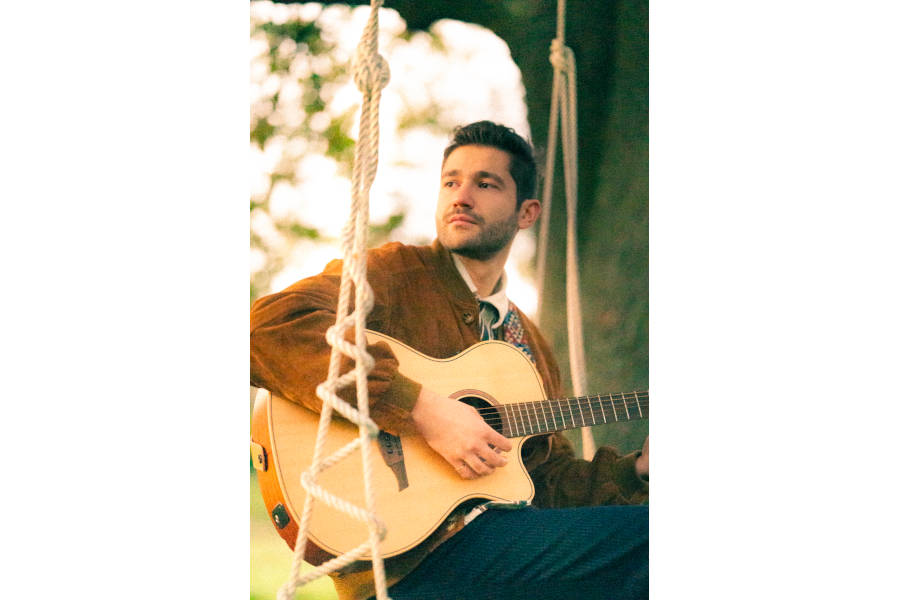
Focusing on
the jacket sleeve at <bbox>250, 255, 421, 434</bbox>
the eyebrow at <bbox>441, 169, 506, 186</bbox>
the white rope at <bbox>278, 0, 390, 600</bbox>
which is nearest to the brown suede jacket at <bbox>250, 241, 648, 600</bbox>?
the jacket sleeve at <bbox>250, 255, 421, 434</bbox>

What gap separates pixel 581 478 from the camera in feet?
4.41

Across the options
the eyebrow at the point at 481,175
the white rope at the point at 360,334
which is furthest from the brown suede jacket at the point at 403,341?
the white rope at the point at 360,334

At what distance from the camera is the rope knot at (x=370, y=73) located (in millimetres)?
729

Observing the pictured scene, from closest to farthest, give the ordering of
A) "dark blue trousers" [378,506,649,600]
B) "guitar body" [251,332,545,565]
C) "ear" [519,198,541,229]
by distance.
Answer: "guitar body" [251,332,545,565] < "dark blue trousers" [378,506,649,600] < "ear" [519,198,541,229]

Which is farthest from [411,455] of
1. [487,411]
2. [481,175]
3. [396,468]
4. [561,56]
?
[561,56]

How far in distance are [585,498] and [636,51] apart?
2.82 ft

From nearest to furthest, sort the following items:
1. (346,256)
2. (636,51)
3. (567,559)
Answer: (346,256) < (567,559) < (636,51)

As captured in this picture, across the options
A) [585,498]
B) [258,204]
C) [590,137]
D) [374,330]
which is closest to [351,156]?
[258,204]

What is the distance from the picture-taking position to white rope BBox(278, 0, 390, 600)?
27.0 inches

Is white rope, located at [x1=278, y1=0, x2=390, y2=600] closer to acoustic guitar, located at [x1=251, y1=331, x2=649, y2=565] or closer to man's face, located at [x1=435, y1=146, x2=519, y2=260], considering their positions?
acoustic guitar, located at [x1=251, y1=331, x2=649, y2=565]

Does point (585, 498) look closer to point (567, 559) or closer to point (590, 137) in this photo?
point (567, 559)

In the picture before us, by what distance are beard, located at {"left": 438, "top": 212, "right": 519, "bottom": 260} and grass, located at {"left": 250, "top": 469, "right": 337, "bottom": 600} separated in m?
0.50

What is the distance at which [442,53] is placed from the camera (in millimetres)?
1265

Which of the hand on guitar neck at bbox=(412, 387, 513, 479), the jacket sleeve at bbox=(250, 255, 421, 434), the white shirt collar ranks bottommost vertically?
the hand on guitar neck at bbox=(412, 387, 513, 479)
